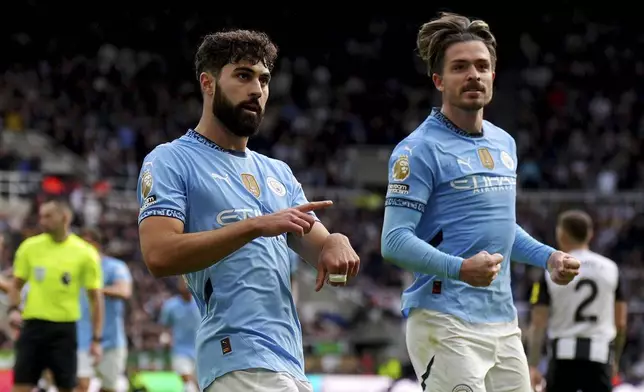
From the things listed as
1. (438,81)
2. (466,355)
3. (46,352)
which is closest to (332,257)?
(466,355)

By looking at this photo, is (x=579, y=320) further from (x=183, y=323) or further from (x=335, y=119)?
(x=335, y=119)

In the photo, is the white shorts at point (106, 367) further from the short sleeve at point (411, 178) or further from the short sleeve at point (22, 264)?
the short sleeve at point (411, 178)

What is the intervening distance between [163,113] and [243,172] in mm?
24617

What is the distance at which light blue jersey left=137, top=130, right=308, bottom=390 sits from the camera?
14.7 feet

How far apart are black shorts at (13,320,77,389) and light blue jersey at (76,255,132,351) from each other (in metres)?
2.24

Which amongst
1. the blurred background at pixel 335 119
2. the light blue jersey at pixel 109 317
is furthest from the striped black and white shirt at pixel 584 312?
the blurred background at pixel 335 119

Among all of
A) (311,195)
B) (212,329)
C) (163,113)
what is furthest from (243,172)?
(163,113)

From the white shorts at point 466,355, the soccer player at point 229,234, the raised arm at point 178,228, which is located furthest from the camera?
the white shorts at point 466,355

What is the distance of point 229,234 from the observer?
13.7 ft

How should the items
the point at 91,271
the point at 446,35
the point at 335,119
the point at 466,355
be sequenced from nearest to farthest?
the point at 466,355 < the point at 446,35 < the point at 91,271 < the point at 335,119

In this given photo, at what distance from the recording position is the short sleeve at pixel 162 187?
4.41 m

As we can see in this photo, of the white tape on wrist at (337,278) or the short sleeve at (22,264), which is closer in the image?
the white tape on wrist at (337,278)

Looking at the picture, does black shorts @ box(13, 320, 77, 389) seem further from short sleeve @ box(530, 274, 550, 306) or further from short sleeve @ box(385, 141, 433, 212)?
short sleeve @ box(385, 141, 433, 212)

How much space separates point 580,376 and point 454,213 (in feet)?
11.1
